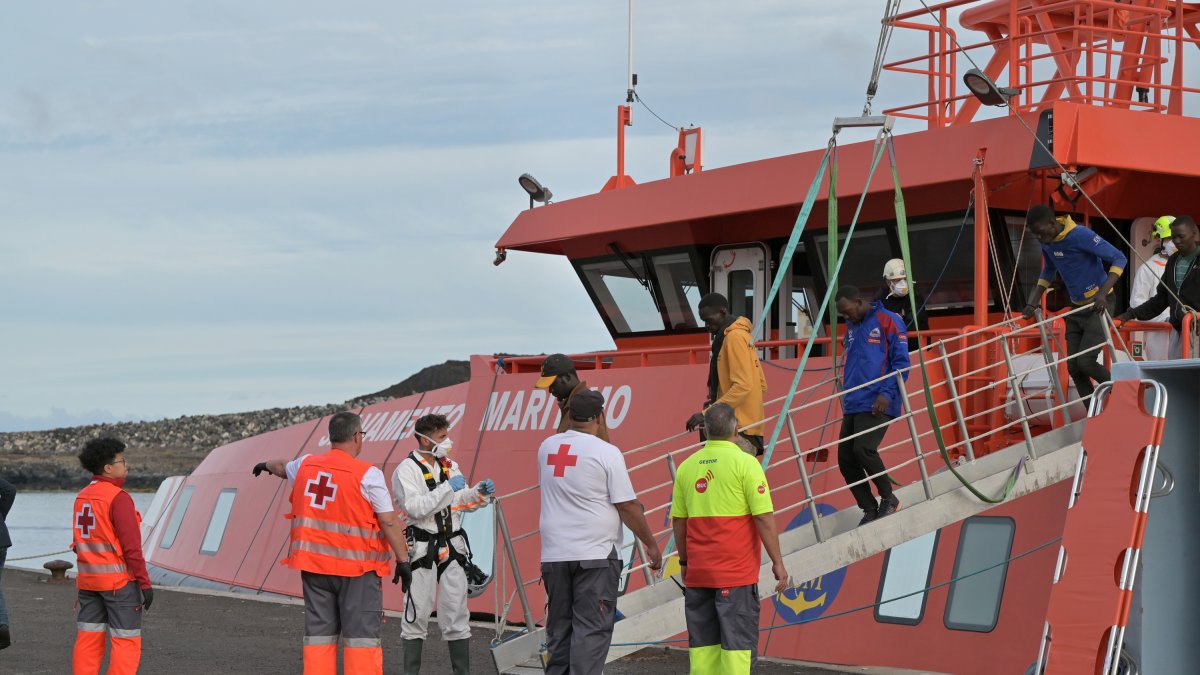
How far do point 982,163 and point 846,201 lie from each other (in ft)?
6.30

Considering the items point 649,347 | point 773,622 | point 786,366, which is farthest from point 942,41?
point 773,622

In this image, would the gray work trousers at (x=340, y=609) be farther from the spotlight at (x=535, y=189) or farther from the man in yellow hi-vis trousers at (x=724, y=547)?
the spotlight at (x=535, y=189)

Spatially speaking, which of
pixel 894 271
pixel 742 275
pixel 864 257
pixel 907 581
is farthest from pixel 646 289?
pixel 907 581

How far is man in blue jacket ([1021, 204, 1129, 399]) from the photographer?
10203 millimetres

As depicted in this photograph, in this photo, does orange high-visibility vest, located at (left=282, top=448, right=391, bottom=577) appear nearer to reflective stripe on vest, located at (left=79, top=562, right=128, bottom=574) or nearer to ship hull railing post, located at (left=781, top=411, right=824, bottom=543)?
reflective stripe on vest, located at (left=79, top=562, right=128, bottom=574)

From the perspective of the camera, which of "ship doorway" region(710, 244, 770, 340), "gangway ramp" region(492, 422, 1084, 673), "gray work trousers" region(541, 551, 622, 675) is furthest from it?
"ship doorway" region(710, 244, 770, 340)

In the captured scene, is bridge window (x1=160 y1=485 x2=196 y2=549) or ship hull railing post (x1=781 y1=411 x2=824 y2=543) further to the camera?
bridge window (x1=160 y1=485 x2=196 y2=549)

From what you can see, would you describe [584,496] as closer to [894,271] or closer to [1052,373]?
[1052,373]

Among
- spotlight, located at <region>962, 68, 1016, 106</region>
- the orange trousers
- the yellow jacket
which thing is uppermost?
spotlight, located at <region>962, 68, 1016, 106</region>


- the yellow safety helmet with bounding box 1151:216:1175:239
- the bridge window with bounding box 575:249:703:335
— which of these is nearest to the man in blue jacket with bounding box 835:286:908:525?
the yellow safety helmet with bounding box 1151:216:1175:239

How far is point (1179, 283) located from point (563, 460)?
4951 millimetres

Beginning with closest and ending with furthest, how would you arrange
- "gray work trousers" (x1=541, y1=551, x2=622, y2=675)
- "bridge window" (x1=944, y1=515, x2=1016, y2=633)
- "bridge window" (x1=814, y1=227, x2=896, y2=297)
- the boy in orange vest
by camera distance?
"gray work trousers" (x1=541, y1=551, x2=622, y2=675) < the boy in orange vest < "bridge window" (x1=944, y1=515, x2=1016, y2=633) < "bridge window" (x1=814, y1=227, x2=896, y2=297)

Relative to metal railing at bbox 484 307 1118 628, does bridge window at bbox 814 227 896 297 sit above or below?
above

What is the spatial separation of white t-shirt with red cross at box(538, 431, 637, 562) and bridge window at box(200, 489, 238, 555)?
13835 millimetres
